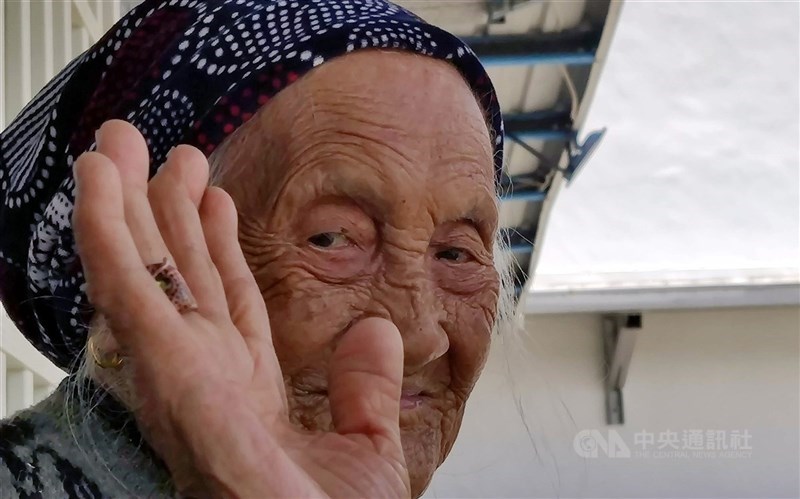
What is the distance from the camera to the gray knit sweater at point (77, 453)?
1.79 ft

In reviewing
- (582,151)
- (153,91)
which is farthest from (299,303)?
(582,151)

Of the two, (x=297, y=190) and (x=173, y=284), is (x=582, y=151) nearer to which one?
(x=297, y=190)

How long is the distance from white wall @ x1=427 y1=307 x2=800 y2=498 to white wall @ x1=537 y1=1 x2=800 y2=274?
0.68m

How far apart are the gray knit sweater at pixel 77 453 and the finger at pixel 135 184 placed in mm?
Answer: 127

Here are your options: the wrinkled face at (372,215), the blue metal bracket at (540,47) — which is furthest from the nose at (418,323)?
the blue metal bracket at (540,47)

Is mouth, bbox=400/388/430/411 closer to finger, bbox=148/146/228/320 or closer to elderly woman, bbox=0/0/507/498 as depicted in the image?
elderly woman, bbox=0/0/507/498

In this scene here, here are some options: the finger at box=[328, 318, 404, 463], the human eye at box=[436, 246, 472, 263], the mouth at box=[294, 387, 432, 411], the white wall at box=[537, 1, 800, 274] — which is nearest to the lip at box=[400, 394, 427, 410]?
the mouth at box=[294, 387, 432, 411]

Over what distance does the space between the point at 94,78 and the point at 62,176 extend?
0.27ft

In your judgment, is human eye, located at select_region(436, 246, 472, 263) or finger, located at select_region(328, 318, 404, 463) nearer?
finger, located at select_region(328, 318, 404, 463)

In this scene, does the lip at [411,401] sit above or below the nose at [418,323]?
below

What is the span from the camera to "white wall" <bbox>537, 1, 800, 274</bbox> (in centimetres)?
365

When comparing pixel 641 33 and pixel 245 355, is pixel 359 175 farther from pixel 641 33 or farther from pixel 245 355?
pixel 641 33

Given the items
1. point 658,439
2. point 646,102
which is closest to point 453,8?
point 646,102

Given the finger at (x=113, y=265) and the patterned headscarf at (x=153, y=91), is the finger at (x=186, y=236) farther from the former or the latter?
the patterned headscarf at (x=153, y=91)
